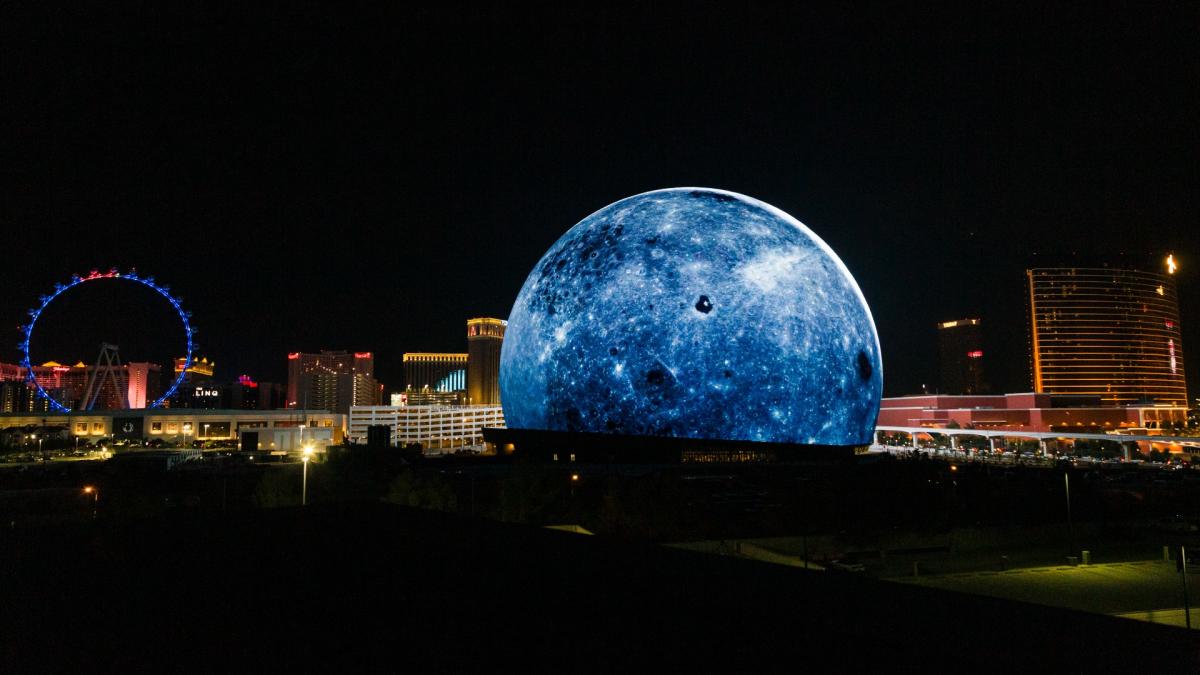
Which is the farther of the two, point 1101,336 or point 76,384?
point 76,384

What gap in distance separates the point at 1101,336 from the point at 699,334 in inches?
5528

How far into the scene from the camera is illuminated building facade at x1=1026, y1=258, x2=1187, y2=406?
4980 inches

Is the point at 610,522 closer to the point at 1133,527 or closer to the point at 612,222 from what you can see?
the point at 612,222

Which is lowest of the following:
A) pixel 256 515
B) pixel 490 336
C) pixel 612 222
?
pixel 256 515

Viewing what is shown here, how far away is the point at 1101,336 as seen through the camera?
5022 inches

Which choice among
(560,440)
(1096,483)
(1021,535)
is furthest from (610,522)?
(1096,483)

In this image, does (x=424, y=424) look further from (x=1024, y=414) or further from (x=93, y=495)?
(x=1024, y=414)

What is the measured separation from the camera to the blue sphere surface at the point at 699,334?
21312mm

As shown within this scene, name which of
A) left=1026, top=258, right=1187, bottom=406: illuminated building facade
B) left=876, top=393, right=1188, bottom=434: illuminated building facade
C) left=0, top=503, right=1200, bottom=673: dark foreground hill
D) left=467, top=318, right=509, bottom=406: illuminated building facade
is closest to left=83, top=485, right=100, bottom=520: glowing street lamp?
left=0, top=503, right=1200, bottom=673: dark foreground hill

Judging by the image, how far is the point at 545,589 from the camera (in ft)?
17.4

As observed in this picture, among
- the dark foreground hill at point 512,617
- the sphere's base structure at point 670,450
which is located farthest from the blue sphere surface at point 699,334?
the dark foreground hill at point 512,617

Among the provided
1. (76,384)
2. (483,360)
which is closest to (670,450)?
(483,360)

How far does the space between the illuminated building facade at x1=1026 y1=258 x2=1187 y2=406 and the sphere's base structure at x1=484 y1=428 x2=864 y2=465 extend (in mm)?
128445

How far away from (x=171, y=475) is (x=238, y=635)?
1380 inches
